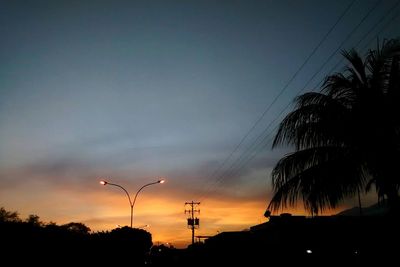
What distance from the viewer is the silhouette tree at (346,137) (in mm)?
7844

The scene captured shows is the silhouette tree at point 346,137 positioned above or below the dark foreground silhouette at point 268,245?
above

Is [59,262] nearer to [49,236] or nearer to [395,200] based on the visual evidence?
[49,236]

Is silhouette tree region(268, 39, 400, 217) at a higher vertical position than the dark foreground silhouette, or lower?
higher

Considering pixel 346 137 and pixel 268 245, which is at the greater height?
pixel 346 137

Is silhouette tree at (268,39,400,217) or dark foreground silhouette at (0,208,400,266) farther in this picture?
dark foreground silhouette at (0,208,400,266)

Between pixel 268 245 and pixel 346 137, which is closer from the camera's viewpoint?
pixel 346 137

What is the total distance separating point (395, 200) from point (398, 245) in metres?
5.56

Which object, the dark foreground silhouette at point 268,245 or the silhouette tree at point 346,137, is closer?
the silhouette tree at point 346,137

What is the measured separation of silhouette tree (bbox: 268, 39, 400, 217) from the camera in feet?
25.7

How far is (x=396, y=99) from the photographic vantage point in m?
7.83

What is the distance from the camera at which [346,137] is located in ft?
27.1

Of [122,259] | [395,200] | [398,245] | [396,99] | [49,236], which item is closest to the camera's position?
[395,200]

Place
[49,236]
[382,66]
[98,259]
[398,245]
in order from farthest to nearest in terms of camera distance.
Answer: [98,259]
[49,236]
[398,245]
[382,66]

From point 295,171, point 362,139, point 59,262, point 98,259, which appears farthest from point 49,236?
point 362,139
